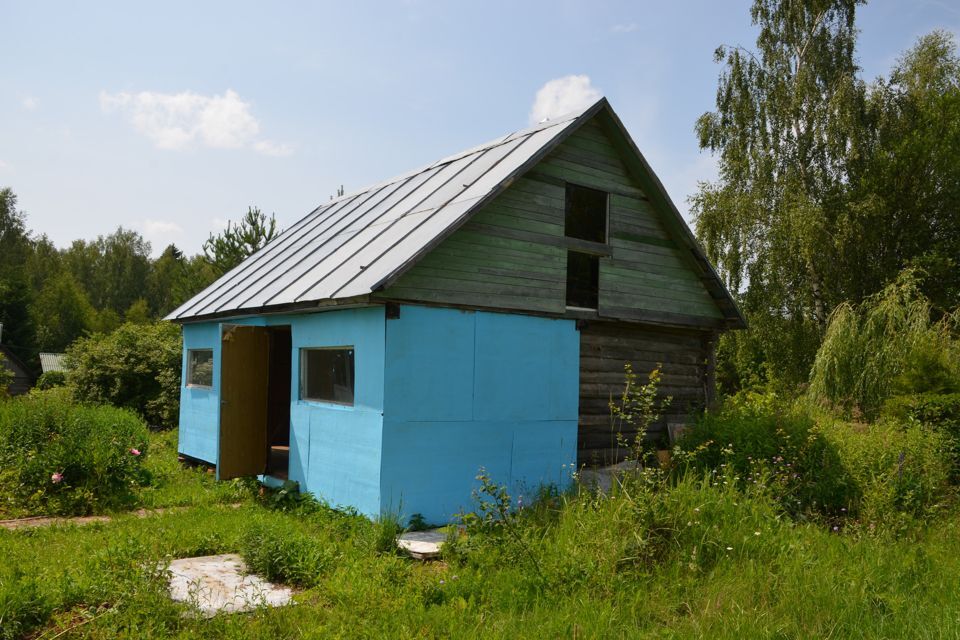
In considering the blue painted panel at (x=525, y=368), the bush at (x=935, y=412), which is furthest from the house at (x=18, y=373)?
the bush at (x=935, y=412)

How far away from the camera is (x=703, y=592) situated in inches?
225

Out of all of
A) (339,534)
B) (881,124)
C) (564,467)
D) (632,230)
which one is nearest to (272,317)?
(339,534)

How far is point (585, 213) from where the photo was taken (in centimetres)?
1091

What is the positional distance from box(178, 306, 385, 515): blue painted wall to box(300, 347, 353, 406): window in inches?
4.3

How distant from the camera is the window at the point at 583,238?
10609mm

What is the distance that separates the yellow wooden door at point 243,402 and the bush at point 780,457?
610 cm

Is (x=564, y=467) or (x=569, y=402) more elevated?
(x=569, y=402)

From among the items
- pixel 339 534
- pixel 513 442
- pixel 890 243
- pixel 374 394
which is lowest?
pixel 339 534

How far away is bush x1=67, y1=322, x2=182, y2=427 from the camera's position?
19.6 m

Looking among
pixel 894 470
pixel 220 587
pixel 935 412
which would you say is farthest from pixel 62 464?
pixel 935 412

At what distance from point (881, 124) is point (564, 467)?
62.4 ft

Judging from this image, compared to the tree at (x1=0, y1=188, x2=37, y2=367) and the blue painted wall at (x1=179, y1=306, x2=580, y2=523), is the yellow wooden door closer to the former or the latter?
the blue painted wall at (x1=179, y1=306, x2=580, y2=523)

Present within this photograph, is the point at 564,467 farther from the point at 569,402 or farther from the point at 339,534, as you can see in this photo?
the point at 339,534

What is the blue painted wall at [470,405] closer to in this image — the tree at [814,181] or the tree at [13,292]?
the tree at [814,181]
